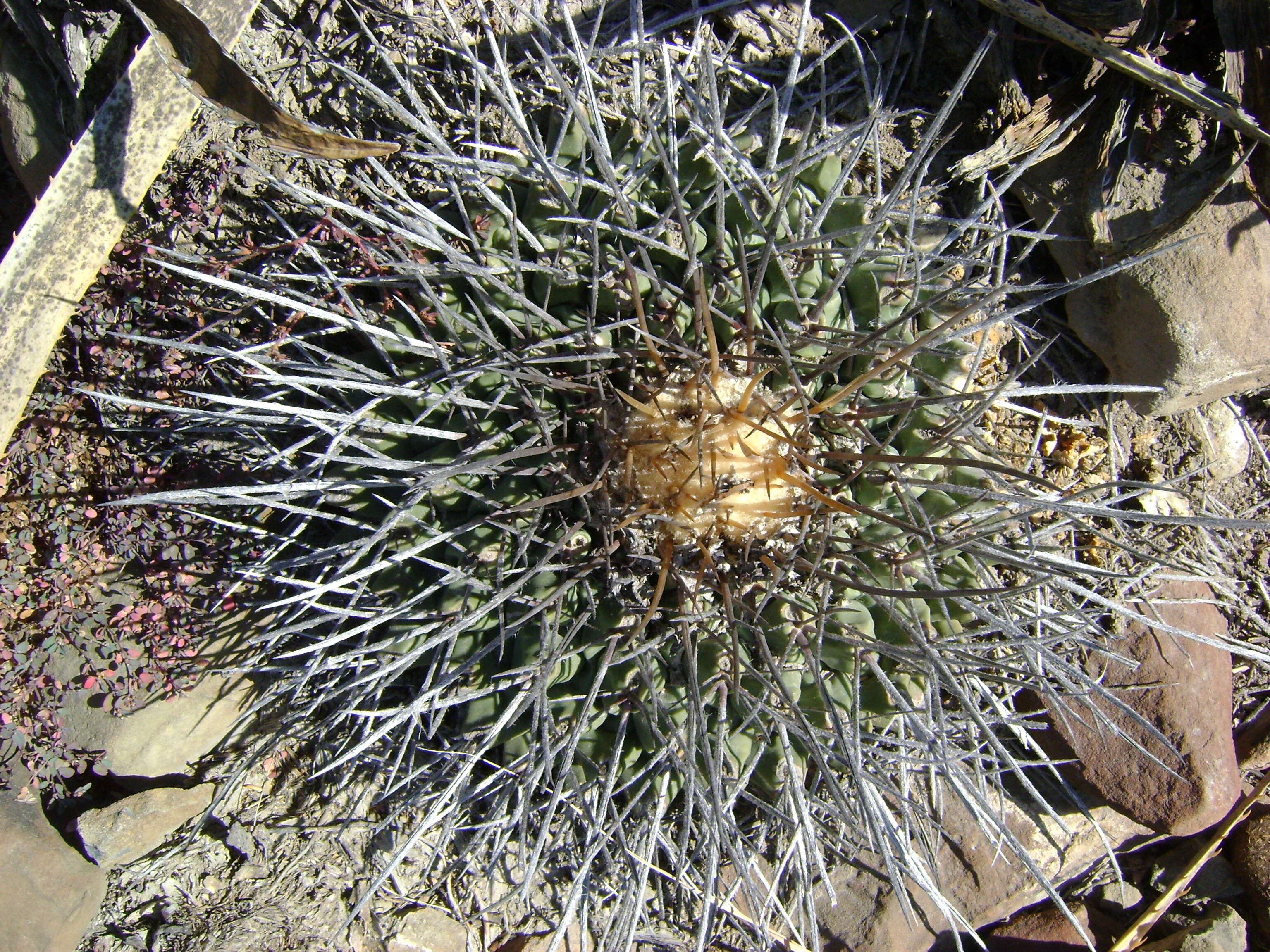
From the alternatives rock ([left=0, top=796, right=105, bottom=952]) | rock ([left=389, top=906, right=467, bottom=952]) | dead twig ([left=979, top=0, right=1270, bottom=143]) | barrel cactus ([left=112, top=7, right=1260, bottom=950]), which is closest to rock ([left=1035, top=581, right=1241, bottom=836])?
barrel cactus ([left=112, top=7, right=1260, bottom=950])

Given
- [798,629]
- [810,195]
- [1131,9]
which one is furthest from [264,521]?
[1131,9]

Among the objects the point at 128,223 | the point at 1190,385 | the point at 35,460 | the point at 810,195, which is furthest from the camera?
the point at 1190,385

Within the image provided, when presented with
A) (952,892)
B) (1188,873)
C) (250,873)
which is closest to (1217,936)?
(1188,873)

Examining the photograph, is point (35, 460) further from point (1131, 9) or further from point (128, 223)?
point (1131, 9)

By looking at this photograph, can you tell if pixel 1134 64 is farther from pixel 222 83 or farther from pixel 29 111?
pixel 29 111

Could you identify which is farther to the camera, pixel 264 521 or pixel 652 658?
pixel 264 521

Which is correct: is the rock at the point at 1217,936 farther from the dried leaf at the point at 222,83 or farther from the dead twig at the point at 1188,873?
the dried leaf at the point at 222,83

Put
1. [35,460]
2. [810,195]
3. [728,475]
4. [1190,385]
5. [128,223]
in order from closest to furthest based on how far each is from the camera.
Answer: [728,475]
[810,195]
[128,223]
[35,460]
[1190,385]
